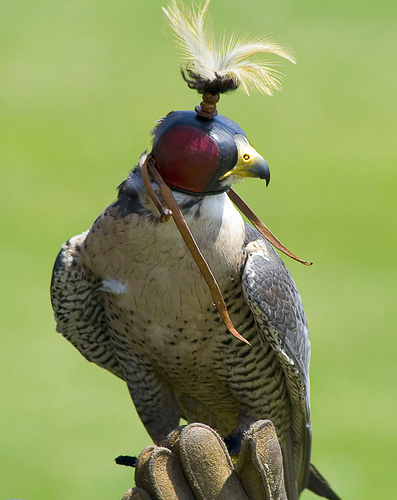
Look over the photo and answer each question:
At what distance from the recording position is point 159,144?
2.45 metres

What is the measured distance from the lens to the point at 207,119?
2416 mm

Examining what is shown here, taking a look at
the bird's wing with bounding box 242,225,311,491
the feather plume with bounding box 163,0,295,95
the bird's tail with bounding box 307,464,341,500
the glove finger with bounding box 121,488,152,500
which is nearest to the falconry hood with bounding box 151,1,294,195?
the feather plume with bounding box 163,0,295,95

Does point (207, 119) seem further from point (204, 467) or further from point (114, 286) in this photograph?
point (204, 467)

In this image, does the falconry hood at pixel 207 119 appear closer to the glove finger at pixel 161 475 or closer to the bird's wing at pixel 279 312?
the bird's wing at pixel 279 312

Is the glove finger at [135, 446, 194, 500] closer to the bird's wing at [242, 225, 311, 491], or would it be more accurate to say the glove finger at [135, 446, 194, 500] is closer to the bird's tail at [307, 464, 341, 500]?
the bird's wing at [242, 225, 311, 491]

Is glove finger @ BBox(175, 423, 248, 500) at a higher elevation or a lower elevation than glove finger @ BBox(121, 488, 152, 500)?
higher

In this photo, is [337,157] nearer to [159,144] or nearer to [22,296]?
[22,296]

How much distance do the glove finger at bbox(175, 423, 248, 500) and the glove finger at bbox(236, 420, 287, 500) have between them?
0.11 feet

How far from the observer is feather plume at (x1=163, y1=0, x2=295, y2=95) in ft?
7.72

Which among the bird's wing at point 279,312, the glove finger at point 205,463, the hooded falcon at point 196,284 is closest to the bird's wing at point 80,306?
the hooded falcon at point 196,284

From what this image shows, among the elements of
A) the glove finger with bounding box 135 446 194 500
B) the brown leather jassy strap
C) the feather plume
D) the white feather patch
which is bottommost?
the glove finger with bounding box 135 446 194 500

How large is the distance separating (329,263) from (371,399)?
65.1 inches

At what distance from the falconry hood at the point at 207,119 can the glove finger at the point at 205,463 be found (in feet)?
2.34

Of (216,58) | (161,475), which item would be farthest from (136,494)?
(216,58)
